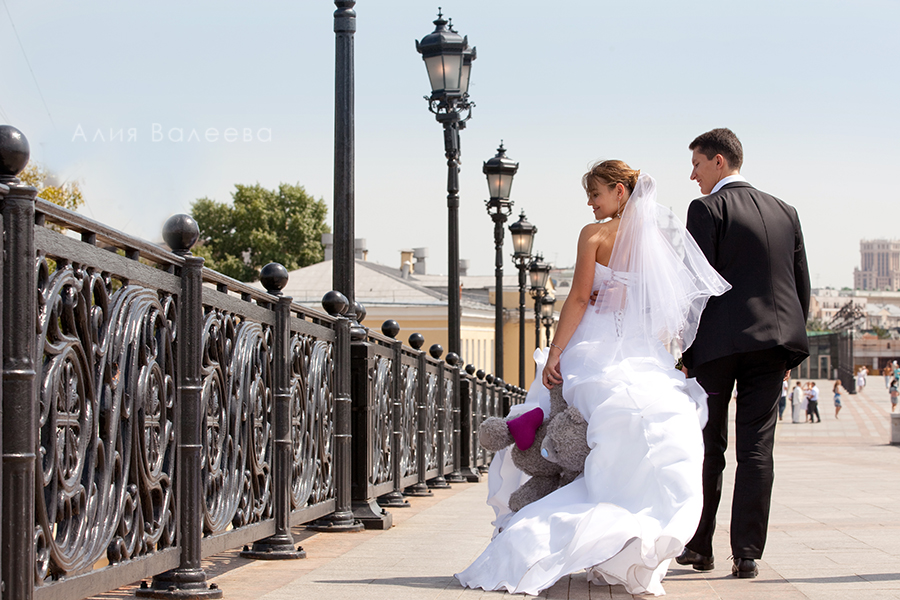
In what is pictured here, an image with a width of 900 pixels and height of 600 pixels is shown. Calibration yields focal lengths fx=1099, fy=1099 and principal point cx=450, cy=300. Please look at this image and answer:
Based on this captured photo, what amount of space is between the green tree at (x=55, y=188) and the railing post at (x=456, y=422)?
2403 cm

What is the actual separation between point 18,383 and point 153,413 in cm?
113

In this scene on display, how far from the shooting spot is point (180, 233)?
4.44m

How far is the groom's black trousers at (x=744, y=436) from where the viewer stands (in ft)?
17.5

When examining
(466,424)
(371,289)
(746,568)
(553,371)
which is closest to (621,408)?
(553,371)

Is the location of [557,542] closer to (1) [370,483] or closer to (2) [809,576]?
(2) [809,576]

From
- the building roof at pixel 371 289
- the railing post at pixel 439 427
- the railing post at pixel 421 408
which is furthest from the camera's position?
the building roof at pixel 371 289

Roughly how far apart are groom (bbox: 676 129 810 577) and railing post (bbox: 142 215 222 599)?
2492mm

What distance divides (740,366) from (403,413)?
441 centimetres

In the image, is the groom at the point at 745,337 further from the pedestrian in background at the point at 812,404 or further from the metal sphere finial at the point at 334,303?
the pedestrian in background at the point at 812,404

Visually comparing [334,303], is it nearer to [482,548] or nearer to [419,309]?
[482,548]

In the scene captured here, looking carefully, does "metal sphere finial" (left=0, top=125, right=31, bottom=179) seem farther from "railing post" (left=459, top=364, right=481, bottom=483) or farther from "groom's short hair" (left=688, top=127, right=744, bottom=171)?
"railing post" (left=459, top=364, right=481, bottom=483)

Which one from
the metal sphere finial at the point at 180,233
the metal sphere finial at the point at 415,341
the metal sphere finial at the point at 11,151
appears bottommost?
the metal sphere finial at the point at 415,341

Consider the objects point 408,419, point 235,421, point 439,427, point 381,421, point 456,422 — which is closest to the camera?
point 235,421

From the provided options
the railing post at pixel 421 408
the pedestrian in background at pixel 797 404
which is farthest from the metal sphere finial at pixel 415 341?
the pedestrian in background at pixel 797 404
